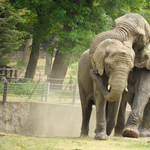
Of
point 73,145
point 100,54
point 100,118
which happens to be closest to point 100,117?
point 100,118

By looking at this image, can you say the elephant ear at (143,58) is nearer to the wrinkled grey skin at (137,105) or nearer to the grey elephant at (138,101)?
the grey elephant at (138,101)

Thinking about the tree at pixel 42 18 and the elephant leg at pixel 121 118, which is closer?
the elephant leg at pixel 121 118

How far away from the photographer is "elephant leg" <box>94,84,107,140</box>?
9.09m

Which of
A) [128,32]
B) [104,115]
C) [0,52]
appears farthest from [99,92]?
[0,52]

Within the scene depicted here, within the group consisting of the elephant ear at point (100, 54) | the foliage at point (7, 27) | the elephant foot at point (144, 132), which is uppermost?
the foliage at point (7, 27)

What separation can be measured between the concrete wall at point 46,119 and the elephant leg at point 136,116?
7.97 metres

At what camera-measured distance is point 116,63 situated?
27.9 feet

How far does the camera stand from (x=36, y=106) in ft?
58.7

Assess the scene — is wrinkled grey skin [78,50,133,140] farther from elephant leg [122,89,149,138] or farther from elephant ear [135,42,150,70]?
elephant ear [135,42,150,70]

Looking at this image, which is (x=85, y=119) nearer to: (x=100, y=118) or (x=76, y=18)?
(x=100, y=118)

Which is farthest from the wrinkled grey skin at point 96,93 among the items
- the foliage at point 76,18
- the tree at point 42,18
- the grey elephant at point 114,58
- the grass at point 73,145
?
the tree at point 42,18

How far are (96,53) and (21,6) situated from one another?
562 inches

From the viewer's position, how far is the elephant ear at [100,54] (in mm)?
8931

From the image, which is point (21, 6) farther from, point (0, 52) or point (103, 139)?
point (103, 139)
